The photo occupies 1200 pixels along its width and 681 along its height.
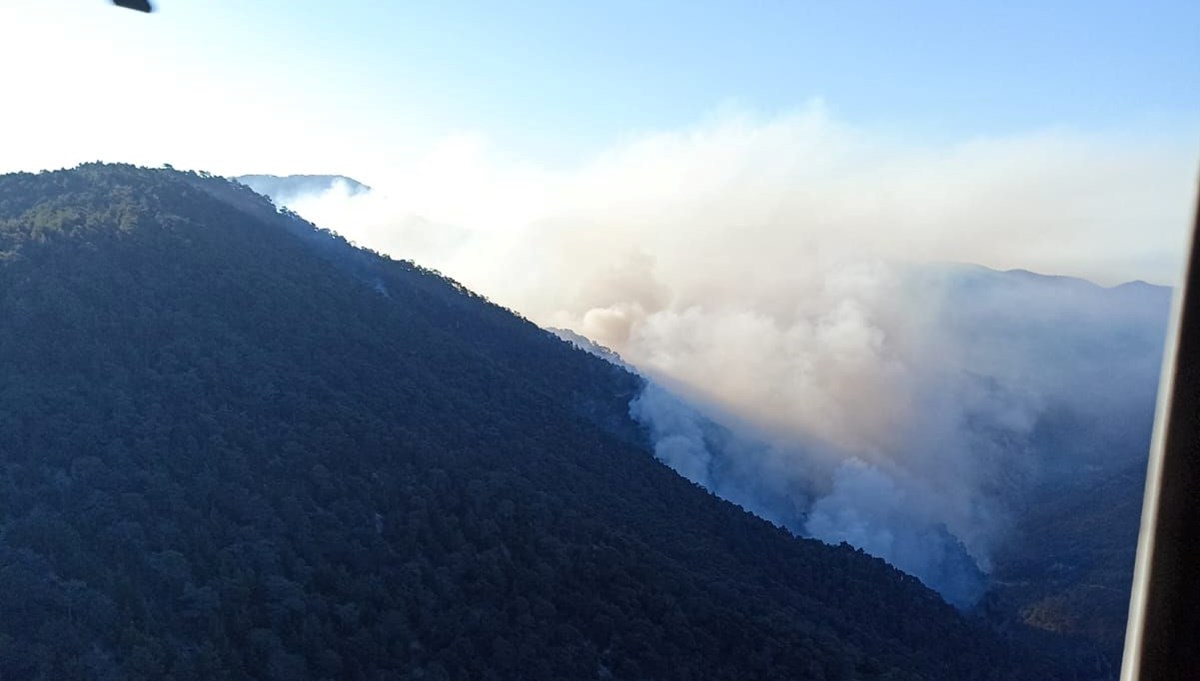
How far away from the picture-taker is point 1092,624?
240ft

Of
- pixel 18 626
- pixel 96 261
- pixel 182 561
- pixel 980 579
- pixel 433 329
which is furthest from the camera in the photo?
pixel 980 579

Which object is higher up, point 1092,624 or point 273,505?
point 1092,624

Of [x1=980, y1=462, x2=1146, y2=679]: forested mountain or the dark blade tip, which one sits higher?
[x1=980, y1=462, x2=1146, y2=679]: forested mountain

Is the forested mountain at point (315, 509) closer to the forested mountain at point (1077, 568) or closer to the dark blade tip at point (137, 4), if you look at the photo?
the forested mountain at point (1077, 568)

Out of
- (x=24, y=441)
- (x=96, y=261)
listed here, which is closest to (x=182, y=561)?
(x=24, y=441)

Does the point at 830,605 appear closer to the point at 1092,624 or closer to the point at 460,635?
the point at 460,635

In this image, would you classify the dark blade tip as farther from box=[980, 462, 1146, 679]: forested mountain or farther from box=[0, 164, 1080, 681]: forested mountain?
box=[980, 462, 1146, 679]: forested mountain

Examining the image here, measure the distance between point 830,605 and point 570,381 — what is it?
2195cm

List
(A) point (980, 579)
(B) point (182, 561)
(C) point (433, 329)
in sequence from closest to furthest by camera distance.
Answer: (B) point (182, 561)
(C) point (433, 329)
(A) point (980, 579)

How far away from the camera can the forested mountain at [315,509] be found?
93.9 feet

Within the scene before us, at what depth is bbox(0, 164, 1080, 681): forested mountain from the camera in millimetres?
28609

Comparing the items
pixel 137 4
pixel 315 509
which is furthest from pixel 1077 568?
pixel 137 4

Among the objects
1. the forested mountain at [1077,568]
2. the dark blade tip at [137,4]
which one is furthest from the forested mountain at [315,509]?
the dark blade tip at [137,4]

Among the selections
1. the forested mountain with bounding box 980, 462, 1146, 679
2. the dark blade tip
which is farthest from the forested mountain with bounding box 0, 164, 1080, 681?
the dark blade tip
